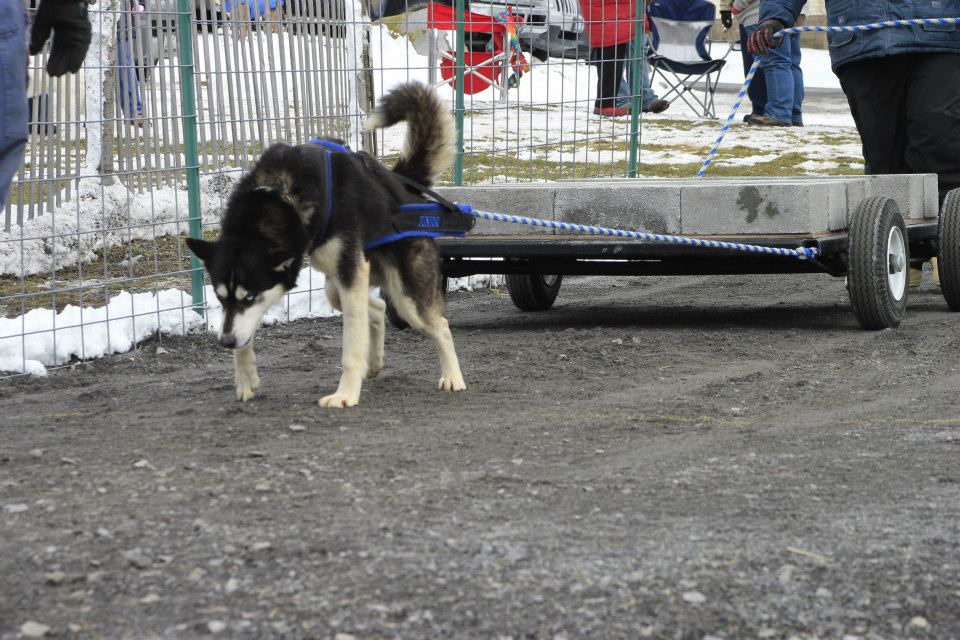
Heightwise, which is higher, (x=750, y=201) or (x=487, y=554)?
(x=750, y=201)

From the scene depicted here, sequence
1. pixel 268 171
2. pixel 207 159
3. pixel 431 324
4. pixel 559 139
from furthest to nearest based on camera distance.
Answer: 1. pixel 559 139
2. pixel 207 159
3. pixel 431 324
4. pixel 268 171

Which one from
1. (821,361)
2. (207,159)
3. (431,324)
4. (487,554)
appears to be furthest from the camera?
(207,159)

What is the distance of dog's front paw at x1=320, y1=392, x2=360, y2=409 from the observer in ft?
15.2

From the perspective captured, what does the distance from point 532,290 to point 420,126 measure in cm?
250

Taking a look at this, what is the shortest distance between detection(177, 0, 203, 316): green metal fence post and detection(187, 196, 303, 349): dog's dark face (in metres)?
2.06

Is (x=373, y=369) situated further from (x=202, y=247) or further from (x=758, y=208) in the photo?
(x=758, y=208)

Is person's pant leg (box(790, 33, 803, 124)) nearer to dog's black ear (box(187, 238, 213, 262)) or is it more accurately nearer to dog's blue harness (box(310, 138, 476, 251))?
dog's blue harness (box(310, 138, 476, 251))

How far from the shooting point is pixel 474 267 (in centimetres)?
670

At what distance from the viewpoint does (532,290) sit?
7488mm

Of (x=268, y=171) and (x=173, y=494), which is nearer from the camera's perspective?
(x=173, y=494)

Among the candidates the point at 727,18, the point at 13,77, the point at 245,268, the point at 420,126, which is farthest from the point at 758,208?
the point at 727,18

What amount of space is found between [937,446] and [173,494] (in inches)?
91.3

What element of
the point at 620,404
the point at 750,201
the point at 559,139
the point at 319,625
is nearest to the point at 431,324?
the point at 620,404

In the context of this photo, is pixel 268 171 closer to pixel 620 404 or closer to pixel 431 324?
pixel 431 324
